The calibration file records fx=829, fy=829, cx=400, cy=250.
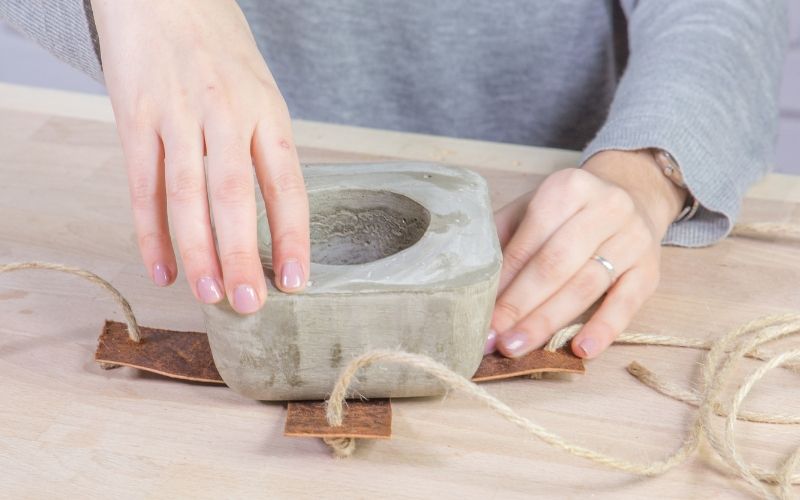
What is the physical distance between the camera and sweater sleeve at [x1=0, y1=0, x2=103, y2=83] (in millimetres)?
649

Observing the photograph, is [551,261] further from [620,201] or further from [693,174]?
[693,174]

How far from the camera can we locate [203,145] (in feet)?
1.74

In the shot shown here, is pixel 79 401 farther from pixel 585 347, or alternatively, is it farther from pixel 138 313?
pixel 585 347

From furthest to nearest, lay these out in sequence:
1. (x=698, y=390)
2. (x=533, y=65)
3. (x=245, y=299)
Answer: (x=533, y=65)
(x=698, y=390)
(x=245, y=299)

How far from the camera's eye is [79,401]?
57 cm

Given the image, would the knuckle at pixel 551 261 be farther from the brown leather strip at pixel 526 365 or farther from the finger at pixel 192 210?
the finger at pixel 192 210

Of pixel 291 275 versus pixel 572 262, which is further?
pixel 572 262

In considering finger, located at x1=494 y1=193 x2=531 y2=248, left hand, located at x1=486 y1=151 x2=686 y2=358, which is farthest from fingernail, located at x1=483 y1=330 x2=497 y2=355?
finger, located at x1=494 y1=193 x2=531 y2=248

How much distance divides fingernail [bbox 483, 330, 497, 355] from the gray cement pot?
0.04 m

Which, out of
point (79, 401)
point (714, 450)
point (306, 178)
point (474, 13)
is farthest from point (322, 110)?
point (714, 450)

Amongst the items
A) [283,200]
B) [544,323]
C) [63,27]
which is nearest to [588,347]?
[544,323]

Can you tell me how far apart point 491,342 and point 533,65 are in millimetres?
540

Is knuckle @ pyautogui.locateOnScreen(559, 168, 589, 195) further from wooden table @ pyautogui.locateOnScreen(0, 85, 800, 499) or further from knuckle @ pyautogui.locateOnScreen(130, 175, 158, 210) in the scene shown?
knuckle @ pyautogui.locateOnScreen(130, 175, 158, 210)

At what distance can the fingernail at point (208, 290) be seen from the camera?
49 centimetres
